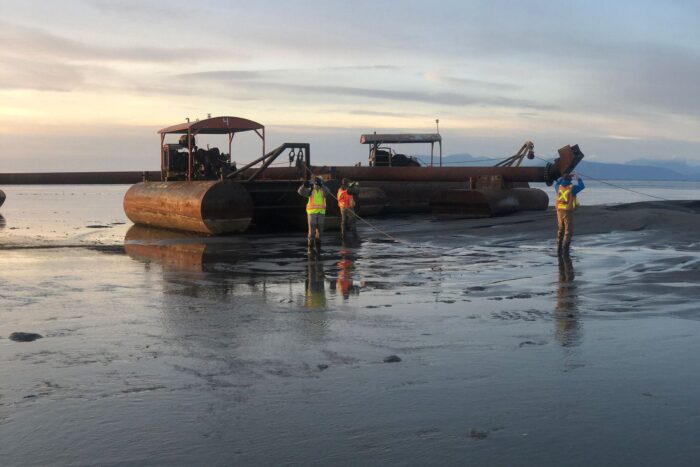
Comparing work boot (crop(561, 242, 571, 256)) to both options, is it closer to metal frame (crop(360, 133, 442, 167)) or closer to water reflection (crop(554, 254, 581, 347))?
water reflection (crop(554, 254, 581, 347))

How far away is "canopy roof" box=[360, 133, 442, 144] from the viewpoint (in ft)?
106

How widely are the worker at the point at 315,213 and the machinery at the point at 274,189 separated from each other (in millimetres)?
3892

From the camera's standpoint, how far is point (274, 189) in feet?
68.0

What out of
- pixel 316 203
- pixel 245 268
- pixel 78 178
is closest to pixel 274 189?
pixel 316 203

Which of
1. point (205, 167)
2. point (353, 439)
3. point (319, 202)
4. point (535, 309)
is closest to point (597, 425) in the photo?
point (353, 439)

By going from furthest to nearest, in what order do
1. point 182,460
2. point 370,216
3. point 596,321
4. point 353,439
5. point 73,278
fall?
point 370,216 → point 73,278 → point 596,321 → point 353,439 → point 182,460

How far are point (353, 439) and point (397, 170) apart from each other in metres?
25.0

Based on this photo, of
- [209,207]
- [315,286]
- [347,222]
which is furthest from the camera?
[347,222]

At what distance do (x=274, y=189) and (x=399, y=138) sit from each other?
1276cm

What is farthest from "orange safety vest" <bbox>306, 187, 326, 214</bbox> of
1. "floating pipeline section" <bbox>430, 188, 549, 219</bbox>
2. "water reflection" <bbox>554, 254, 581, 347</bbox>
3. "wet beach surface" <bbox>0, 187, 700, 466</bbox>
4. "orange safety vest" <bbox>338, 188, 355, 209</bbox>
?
"floating pipeline section" <bbox>430, 188, 549, 219</bbox>

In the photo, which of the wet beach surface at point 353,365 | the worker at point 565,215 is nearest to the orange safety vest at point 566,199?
the worker at point 565,215

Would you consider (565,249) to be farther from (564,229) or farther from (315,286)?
(315,286)

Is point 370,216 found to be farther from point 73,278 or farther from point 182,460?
point 182,460

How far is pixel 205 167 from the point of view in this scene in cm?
2220
